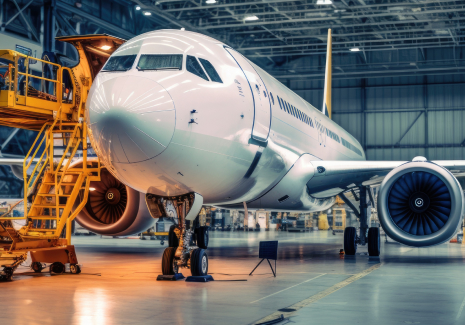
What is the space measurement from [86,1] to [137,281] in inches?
721

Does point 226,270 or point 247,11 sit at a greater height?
point 247,11

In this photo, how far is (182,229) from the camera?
8.34 meters

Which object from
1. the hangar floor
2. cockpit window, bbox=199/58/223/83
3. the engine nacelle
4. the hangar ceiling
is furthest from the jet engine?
the hangar ceiling

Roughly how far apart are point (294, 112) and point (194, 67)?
13.2ft

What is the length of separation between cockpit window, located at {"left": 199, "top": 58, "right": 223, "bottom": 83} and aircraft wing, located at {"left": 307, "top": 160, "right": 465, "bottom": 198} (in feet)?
13.5

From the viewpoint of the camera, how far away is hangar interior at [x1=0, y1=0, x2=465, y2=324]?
6.25 meters

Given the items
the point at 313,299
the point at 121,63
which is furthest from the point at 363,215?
the point at 121,63

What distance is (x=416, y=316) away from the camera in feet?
18.4

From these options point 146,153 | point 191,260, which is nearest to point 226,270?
point 191,260

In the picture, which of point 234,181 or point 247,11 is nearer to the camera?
point 234,181

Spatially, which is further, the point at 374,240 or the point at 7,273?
the point at 374,240

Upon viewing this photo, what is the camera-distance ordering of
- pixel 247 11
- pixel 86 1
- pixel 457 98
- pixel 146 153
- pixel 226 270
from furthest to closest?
pixel 457 98 < pixel 247 11 < pixel 86 1 < pixel 226 270 < pixel 146 153

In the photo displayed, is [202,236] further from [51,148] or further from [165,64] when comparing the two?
[165,64]

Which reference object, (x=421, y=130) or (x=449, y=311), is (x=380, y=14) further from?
(x=449, y=311)
